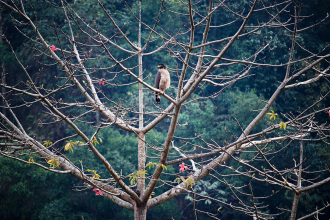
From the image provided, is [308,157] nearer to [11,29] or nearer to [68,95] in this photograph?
[68,95]

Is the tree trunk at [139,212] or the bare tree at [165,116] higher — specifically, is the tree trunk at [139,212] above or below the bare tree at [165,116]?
below

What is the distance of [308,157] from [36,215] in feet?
31.1

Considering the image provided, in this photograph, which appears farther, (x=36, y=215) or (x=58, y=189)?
(x=58, y=189)

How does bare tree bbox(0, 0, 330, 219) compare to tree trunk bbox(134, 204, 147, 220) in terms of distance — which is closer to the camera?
bare tree bbox(0, 0, 330, 219)

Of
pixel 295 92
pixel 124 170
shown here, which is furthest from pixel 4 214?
pixel 295 92

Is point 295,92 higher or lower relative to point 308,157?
higher

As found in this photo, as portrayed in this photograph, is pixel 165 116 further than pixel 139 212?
Yes

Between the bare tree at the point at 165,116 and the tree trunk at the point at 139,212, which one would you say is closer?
the bare tree at the point at 165,116

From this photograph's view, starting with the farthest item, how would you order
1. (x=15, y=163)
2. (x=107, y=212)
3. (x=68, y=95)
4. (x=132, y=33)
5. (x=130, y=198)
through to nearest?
1. (x=132, y=33)
2. (x=68, y=95)
3. (x=107, y=212)
4. (x=15, y=163)
5. (x=130, y=198)

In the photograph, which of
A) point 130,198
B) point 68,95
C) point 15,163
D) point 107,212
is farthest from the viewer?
point 68,95

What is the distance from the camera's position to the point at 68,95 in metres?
10.9

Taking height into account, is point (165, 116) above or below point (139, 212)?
above

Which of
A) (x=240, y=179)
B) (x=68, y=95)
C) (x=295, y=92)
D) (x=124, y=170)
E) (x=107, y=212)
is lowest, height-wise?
(x=107, y=212)

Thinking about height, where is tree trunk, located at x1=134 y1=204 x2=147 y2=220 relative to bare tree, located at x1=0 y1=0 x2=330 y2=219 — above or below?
below
